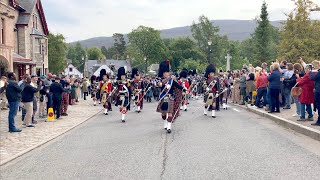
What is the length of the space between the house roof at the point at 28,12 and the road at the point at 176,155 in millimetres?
29332

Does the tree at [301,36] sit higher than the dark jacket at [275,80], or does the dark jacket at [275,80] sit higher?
the tree at [301,36]

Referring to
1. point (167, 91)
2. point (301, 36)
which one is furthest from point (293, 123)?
point (301, 36)

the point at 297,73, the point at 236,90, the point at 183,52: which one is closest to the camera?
the point at 297,73

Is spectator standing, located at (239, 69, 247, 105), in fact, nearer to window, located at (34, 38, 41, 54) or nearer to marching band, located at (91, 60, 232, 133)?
marching band, located at (91, 60, 232, 133)

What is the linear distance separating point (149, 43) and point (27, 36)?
80.1 metres

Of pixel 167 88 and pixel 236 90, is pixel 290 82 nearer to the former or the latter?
pixel 167 88

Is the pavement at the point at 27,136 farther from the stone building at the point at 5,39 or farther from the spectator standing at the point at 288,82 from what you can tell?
the stone building at the point at 5,39

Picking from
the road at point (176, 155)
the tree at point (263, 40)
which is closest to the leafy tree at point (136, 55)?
the tree at point (263, 40)

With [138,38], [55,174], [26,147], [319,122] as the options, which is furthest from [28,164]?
[138,38]

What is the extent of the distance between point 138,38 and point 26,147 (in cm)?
11263

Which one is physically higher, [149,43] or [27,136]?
[149,43]

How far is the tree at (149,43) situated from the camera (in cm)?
11719

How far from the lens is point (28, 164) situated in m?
8.36

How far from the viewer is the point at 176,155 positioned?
8688 millimetres
